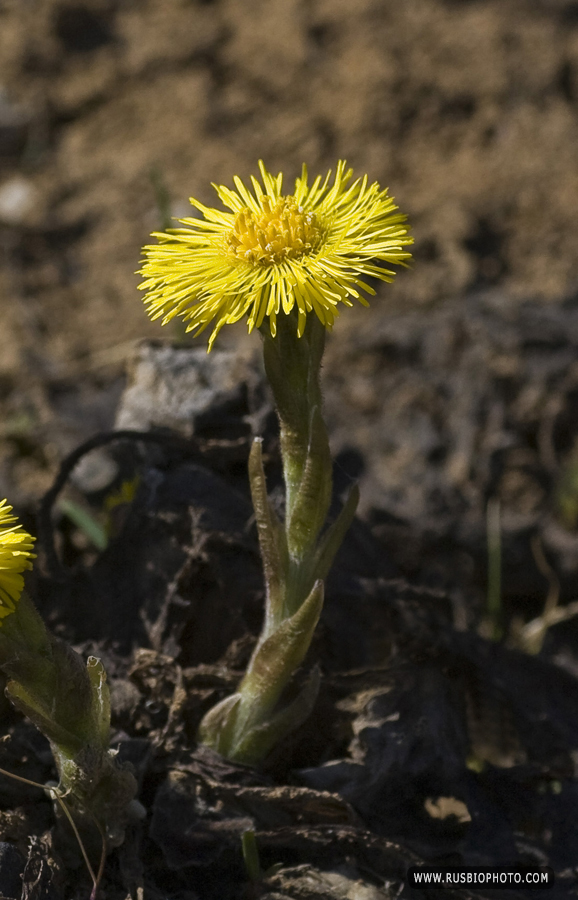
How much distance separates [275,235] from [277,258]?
5cm

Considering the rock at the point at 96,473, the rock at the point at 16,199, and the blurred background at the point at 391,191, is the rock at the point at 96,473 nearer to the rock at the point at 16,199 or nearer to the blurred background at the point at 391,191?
the blurred background at the point at 391,191

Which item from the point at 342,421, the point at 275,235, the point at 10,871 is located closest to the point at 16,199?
the point at 342,421

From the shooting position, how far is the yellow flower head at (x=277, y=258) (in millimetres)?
1411

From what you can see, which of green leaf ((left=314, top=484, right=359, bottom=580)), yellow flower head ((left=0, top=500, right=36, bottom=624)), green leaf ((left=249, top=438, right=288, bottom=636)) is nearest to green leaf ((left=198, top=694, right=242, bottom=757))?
green leaf ((left=249, top=438, right=288, bottom=636))

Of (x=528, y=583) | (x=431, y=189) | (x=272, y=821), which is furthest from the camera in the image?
(x=431, y=189)

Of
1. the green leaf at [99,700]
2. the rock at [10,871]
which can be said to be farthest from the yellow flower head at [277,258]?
the rock at [10,871]

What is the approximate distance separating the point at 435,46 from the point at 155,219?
1.77 meters

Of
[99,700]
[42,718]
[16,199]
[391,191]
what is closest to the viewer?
[42,718]

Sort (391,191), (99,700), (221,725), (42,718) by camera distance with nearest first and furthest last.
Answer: (42,718), (99,700), (221,725), (391,191)

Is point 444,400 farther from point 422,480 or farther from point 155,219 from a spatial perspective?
point 155,219

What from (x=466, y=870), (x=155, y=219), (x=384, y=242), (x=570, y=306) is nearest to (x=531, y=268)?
(x=570, y=306)

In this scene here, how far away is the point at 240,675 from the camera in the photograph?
6.20ft

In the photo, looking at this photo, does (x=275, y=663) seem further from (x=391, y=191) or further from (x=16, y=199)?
(x=16, y=199)

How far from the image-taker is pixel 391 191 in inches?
155
